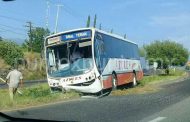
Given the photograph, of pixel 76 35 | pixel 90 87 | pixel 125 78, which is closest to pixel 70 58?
pixel 76 35

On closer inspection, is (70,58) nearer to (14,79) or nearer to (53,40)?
(53,40)

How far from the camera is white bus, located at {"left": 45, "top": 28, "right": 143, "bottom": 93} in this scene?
19656 mm

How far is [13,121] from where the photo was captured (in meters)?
4.46

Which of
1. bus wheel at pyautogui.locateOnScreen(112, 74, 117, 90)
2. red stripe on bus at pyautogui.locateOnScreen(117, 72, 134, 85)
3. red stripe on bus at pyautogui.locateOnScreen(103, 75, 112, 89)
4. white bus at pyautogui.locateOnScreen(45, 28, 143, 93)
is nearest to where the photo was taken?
white bus at pyautogui.locateOnScreen(45, 28, 143, 93)

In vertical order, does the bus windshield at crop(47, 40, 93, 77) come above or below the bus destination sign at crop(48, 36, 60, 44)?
below

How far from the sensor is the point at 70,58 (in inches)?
741

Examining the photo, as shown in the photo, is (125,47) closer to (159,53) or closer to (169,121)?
(169,121)

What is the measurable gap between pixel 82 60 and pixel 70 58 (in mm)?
1980

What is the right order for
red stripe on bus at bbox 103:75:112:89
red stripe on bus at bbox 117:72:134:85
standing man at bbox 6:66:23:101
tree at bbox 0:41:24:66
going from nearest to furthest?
1. standing man at bbox 6:66:23:101
2. red stripe on bus at bbox 103:75:112:89
3. red stripe on bus at bbox 117:72:134:85
4. tree at bbox 0:41:24:66

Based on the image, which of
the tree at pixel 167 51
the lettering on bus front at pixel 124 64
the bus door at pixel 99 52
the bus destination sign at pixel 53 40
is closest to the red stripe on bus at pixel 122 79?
the lettering on bus front at pixel 124 64

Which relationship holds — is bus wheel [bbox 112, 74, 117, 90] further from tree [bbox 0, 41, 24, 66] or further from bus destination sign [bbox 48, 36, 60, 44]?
tree [bbox 0, 41, 24, 66]

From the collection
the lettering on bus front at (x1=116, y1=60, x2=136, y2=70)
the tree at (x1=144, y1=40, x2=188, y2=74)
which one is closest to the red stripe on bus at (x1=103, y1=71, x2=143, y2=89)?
the lettering on bus front at (x1=116, y1=60, x2=136, y2=70)

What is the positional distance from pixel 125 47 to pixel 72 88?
6.99m

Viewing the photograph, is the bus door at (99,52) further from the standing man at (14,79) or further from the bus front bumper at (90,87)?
the standing man at (14,79)
